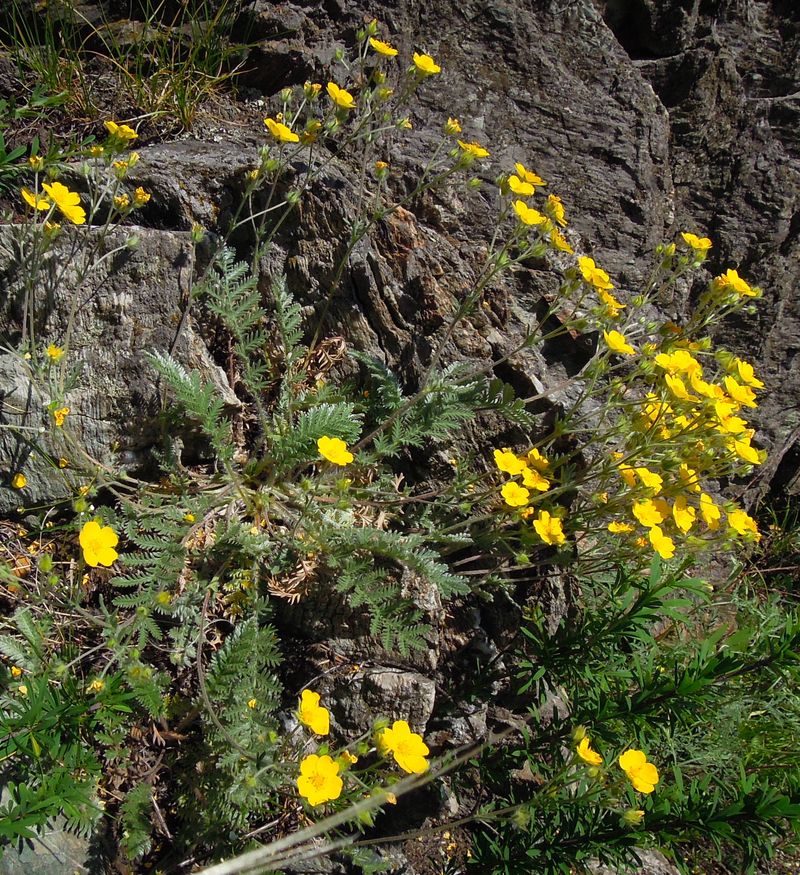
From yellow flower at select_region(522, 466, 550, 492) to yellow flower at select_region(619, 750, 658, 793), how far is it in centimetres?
100

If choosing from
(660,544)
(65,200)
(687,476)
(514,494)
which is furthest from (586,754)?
(65,200)

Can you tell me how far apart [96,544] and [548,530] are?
163 centimetres

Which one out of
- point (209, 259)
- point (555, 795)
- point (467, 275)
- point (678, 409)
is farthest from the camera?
point (467, 275)

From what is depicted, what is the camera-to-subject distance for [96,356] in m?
2.98

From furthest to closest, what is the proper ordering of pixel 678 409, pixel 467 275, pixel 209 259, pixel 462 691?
pixel 467 275 < pixel 209 259 < pixel 462 691 < pixel 678 409

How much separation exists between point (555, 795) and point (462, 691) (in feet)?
2.36

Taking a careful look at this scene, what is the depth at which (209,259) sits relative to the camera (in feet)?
10.5

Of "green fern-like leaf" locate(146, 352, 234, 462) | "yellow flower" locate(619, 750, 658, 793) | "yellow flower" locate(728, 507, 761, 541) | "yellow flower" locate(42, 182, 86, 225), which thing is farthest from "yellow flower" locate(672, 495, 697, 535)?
"yellow flower" locate(42, 182, 86, 225)

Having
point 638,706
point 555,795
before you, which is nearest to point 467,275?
point 638,706

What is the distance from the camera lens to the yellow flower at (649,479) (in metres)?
2.55

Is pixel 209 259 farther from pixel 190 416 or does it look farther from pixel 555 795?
pixel 555 795

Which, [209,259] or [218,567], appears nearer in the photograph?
[218,567]

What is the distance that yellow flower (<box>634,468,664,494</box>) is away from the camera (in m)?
2.55

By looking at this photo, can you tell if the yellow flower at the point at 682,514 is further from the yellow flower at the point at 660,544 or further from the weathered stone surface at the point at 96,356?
the weathered stone surface at the point at 96,356
